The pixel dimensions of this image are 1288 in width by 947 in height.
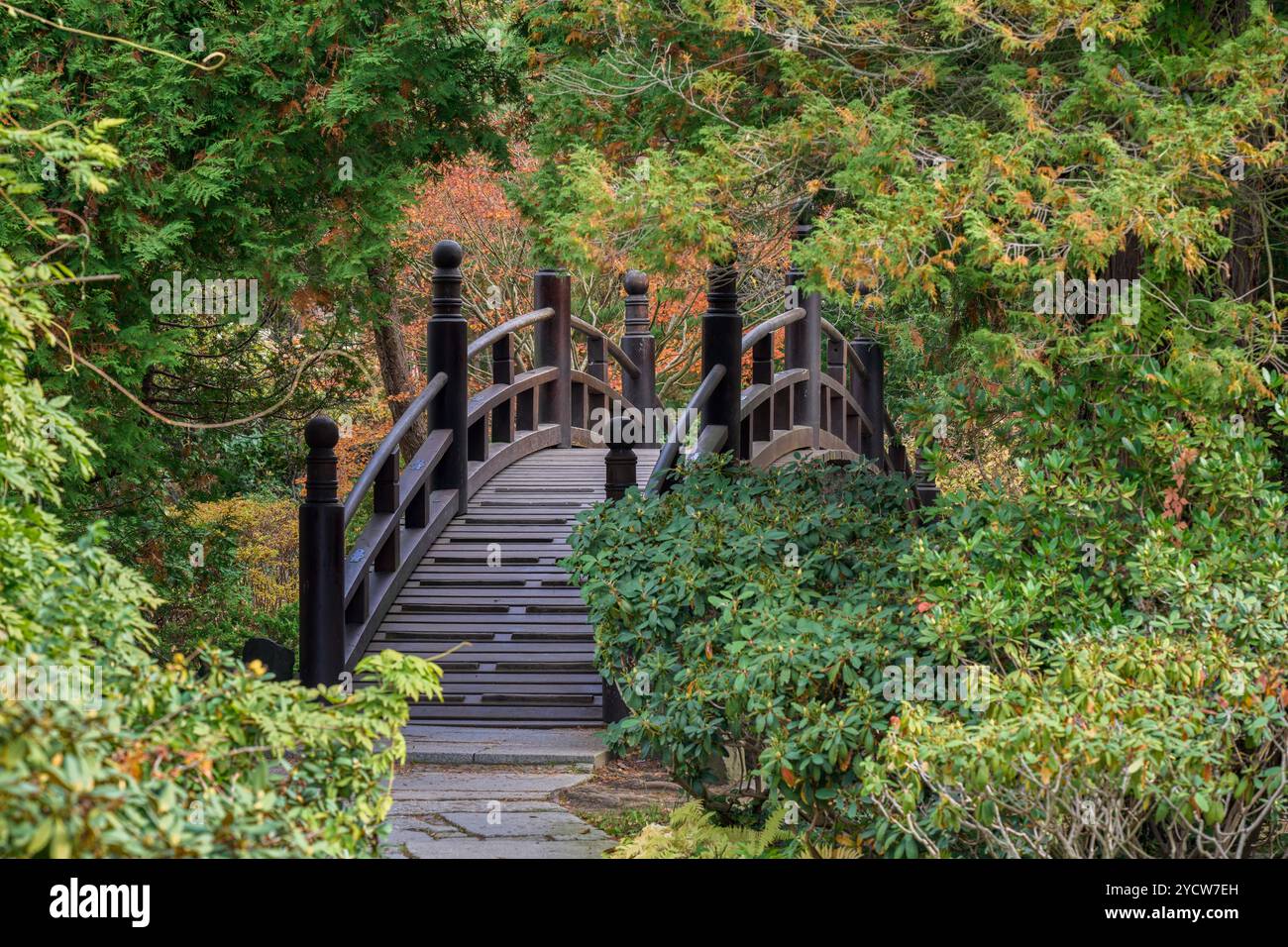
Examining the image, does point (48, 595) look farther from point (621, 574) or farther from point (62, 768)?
point (621, 574)

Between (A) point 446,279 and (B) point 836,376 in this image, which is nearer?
(A) point 446,279

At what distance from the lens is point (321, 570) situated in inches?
360

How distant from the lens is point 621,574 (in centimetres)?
750

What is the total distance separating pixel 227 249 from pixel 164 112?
116 centimetres

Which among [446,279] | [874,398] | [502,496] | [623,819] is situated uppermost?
[446,279]

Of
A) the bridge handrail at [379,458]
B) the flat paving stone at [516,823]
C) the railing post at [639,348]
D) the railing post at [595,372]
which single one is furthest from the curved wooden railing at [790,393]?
the flat paving stone at [516,823]

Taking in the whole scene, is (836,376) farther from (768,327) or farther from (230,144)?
(230,144)

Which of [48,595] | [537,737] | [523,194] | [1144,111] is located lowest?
[537,737]

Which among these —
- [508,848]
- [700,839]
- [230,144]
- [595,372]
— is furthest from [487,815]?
[595,372]

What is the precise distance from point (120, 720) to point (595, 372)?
12262mm

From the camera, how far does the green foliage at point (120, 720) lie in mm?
2564

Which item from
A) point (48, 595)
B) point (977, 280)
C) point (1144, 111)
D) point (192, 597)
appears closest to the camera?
point (48, 595)

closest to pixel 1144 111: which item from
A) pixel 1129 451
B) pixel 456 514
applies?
pixel 1129 451

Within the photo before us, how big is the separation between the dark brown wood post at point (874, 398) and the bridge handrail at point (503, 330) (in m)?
4.55
